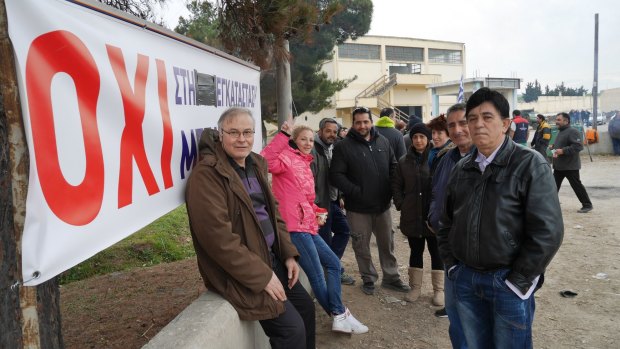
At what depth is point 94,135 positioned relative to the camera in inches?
68.1

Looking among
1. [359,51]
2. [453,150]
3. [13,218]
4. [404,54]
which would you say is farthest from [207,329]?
[404,54]

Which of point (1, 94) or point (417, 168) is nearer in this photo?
point (1, 94)

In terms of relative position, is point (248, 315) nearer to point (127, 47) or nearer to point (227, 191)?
point (227, 191)

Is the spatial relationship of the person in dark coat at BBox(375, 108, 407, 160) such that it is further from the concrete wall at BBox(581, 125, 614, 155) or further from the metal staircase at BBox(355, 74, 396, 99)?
the metal staircase at BBox(355, 74, 396, 99)

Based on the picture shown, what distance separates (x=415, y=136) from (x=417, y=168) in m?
0.31

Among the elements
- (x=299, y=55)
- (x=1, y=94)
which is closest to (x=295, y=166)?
(x=1, y=94)

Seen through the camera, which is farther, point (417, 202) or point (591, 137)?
point (591, 137)

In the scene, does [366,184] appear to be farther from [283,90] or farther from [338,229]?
[283,90]

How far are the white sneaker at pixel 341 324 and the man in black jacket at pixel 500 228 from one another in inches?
51.8

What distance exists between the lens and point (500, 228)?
210cm

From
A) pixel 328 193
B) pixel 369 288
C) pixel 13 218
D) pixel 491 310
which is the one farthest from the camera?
pixel 328 193

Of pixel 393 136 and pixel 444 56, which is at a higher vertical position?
pixel 444 56

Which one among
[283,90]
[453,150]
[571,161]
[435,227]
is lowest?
[435,227]

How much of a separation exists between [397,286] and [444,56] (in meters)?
43.5
